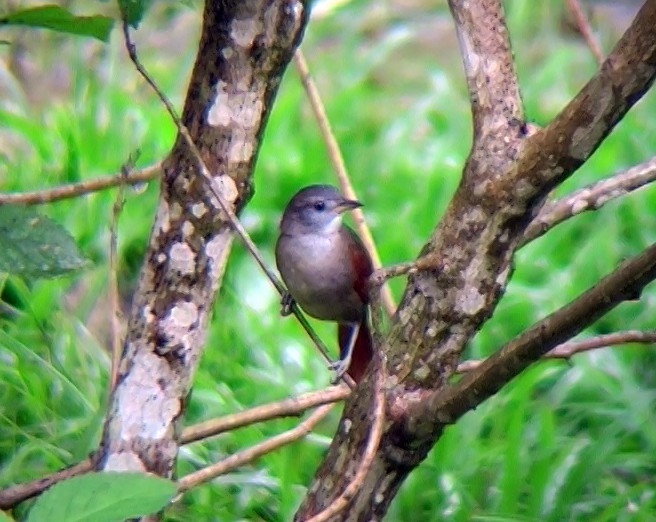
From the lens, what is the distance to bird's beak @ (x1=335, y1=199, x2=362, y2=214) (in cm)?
279

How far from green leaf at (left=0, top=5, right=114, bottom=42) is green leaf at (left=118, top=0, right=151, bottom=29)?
12cm

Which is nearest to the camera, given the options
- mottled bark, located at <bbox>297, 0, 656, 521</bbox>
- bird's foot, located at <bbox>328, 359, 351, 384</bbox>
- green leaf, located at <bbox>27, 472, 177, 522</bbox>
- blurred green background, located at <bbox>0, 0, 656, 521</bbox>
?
green leaf, located at <bbox>27, 472, 177, 522</bbox>

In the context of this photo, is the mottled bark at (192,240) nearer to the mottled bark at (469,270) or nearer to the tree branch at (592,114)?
the mottled bark at (469,270)

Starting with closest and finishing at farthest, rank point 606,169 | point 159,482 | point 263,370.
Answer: point 159,482, point 263,370, point 606,169

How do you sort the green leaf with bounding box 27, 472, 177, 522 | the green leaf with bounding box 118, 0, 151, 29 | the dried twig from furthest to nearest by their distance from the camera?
the dried twig < the green leaf with bounding box 118, 0, 151, 29 < the green leaf with bounding box 27, 472, 177, 522

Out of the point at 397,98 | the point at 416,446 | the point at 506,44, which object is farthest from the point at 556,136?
the point at 397,98

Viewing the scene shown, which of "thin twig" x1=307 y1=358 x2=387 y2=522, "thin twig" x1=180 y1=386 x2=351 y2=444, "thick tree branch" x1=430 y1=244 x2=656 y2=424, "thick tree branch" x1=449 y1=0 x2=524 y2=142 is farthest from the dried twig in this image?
"thick tree branch" x1=449 y1=0 x2=524 y2=142

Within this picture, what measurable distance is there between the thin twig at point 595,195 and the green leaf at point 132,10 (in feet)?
2.03

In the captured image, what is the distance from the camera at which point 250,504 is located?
3.15 m

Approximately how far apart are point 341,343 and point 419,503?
1.68ft

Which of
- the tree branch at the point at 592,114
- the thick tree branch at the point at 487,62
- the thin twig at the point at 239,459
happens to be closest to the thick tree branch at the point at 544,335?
the tree branch at the point at 592,114

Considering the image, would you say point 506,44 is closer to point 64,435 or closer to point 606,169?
point 64,435

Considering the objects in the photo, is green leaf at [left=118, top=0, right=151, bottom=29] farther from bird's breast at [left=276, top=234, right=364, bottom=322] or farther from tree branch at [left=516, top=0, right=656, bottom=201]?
bird's breast at [left=276, top=234, right=364, bottom=322]

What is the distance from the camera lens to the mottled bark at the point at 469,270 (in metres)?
1.47
